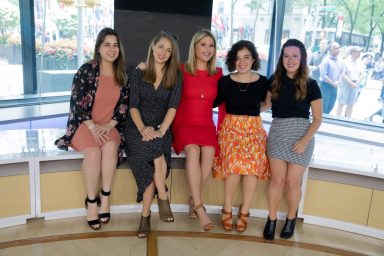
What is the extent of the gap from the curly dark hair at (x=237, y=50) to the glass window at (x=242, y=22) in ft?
9.18

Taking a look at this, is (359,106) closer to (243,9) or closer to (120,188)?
(243,9)

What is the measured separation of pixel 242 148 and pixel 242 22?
3455mm

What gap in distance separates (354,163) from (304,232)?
2.16ft

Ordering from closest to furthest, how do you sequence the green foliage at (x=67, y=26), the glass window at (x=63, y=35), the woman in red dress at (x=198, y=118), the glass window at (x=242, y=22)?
the woman in red dress at (x=198, y=118) < the glass window at (x=63, y=35) < the green foliage at (x=67, y=26) < the glass window at (x=242, y=22)

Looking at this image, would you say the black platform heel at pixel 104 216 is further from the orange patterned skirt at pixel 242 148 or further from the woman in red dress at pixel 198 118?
the orange patterned skirt at pixel 242 148

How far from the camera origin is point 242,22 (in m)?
5.62

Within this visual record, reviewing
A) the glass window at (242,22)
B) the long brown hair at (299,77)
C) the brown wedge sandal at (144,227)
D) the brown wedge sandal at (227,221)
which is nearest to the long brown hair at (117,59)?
the brown wedge sandal at (144,227)

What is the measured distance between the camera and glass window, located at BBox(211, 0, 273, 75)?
554 centimetres

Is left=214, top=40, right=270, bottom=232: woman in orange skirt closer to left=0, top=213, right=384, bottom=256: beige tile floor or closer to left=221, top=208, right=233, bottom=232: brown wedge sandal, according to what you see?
left=221, top=208, right=233, bottom=232: brown wedge sandal

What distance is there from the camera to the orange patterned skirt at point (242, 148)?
2.64m

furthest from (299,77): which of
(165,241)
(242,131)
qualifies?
(165,241)

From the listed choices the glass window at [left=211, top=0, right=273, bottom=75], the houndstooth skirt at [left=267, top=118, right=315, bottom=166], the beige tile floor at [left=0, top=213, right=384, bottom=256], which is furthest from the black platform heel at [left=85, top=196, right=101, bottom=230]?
the glass window at [left=211, top=0, right=273, bottom=75]

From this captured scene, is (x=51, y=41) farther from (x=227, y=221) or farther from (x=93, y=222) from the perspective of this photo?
(x=227, y=221)

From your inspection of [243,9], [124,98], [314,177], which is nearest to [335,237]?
[314,177]
